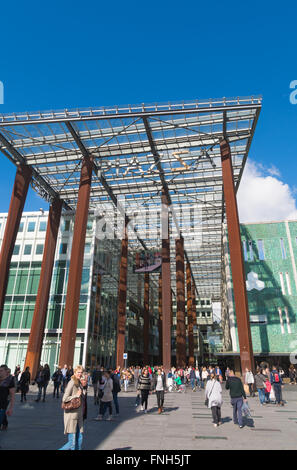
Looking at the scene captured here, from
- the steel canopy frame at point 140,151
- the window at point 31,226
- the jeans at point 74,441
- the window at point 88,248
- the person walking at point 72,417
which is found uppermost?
the steel canopy frame at point 140,151

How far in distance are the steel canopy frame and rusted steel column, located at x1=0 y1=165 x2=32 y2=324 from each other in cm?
156

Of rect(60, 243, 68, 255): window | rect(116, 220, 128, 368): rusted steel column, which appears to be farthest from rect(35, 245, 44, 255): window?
rect(116, 220, 128, 368): rusted steel column

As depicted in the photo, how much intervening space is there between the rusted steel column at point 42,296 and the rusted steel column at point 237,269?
1816 centimetres

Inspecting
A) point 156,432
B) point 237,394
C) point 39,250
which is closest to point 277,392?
point 237,394

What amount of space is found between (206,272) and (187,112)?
43412 mm

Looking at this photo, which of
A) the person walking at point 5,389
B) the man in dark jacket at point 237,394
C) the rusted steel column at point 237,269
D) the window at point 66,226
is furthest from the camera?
the window at point 66,226

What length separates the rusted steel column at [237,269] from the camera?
81.1ft

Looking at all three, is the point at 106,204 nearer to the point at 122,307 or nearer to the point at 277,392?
the point at 122,307

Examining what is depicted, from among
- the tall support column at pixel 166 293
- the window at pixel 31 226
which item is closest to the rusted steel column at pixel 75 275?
the tall support column at pixel 166 293

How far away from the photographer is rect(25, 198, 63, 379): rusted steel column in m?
30.4

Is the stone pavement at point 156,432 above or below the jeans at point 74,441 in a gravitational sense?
below

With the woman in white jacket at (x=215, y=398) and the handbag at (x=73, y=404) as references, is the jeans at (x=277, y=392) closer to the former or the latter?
the woman in white jacket at (x=215, y=398)

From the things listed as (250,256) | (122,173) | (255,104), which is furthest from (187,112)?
(250,256)

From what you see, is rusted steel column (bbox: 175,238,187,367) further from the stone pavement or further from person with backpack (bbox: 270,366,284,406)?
the stone pavement
